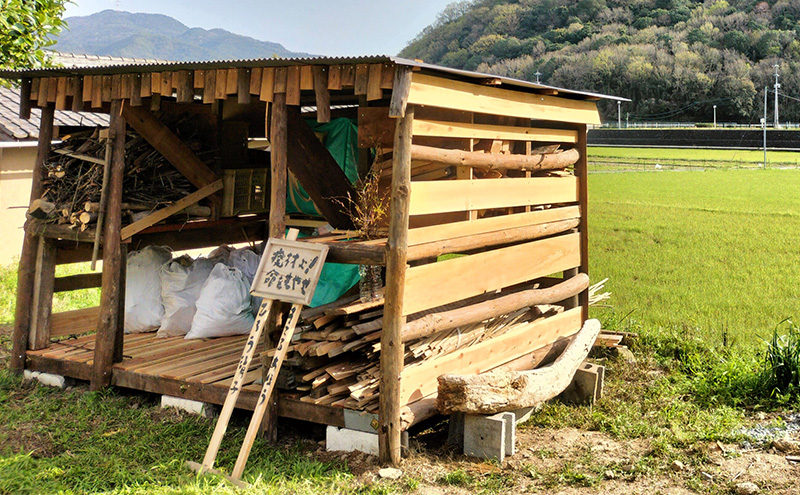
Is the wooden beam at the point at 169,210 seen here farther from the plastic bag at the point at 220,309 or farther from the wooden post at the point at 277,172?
the wooden post at the point at 277,172

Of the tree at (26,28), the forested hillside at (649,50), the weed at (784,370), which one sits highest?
the forested hillside at (649,50)

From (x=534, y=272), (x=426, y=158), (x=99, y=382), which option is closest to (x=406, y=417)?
(x=426, y=158)

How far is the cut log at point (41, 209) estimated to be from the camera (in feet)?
27.2

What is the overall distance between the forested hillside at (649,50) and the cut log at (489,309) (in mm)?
78735

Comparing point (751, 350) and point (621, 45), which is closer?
point (751, 350)

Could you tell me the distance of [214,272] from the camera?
9211mm

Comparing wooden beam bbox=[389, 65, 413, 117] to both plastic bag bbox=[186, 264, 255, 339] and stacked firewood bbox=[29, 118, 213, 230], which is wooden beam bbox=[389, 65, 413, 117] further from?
plastic bag bbox=[186, 264, 255, 339]

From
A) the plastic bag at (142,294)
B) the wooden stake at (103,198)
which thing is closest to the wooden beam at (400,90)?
the wooden stake at (103,198)

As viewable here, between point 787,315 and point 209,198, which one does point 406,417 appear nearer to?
point 209,198

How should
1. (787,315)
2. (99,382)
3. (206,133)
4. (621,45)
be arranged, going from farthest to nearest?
(621,45)
(787,315)
(206,133)
(99,382)

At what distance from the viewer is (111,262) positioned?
25.7ft

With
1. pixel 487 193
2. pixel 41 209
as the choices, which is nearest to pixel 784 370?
pixel 487 193

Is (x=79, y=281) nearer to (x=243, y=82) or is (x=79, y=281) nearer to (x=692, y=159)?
(x=243, y=82)

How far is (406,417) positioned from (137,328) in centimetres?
452
